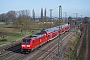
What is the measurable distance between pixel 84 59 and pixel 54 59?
5179 mm

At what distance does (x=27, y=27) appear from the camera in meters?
60.6

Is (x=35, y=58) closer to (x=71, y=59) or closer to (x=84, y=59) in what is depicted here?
(x=71, y=59)

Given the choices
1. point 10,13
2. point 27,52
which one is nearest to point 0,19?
point 10,13

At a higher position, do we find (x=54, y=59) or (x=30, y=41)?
(x=30, y=41)

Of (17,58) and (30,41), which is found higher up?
(30,41)

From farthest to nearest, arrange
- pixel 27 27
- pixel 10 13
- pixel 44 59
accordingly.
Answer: pixel 10 13
pixel 27 27
pixel 44 59

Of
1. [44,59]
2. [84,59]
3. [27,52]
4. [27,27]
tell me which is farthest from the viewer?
[27,27]

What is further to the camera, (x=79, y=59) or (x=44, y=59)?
(x=79, y=59)

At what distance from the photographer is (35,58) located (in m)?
28.4

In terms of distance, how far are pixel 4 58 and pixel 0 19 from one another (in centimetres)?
15979

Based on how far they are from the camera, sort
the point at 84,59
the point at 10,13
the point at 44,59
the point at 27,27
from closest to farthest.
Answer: the point at 44,59 → the point at 84,59 → the point at 27,27 → the point at 10,13

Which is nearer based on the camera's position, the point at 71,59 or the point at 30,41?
the point at 71,59

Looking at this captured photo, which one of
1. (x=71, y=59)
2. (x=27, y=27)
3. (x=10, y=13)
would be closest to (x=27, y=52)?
(x=71, y=59)

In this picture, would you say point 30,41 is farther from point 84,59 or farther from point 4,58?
point 84,59
